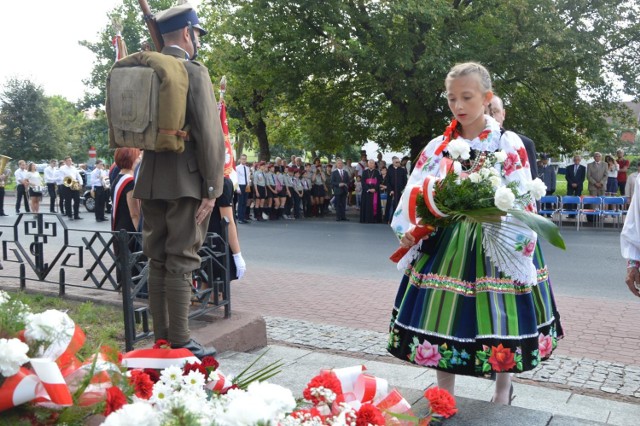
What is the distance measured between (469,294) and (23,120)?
4550cm

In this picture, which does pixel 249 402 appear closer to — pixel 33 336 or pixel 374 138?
pixel 33 336

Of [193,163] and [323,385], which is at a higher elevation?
[193,163]

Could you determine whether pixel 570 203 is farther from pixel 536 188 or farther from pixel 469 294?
pixel 469 294

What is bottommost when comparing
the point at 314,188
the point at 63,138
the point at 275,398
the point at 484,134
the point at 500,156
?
the point at 275,398

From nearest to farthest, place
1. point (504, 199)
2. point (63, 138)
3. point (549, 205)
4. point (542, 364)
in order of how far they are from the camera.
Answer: point (504, 199) < point (542, 364) < point (549, 205) < point (63, 138)

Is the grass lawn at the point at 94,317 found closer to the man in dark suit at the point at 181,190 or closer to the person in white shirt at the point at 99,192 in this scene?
the man in dark suit at the point at 181,190

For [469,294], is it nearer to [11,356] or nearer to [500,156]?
[500,156]

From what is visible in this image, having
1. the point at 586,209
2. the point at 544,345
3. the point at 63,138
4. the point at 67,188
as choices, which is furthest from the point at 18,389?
the point at 63,138

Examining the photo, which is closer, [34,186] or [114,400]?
[114,400]

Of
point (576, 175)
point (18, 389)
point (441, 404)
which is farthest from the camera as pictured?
point (576, 175)

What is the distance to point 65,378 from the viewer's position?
167 cm

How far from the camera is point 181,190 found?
3500 mm

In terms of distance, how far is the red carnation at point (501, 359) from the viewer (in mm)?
3113

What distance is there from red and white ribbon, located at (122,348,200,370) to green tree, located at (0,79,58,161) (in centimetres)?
4496
